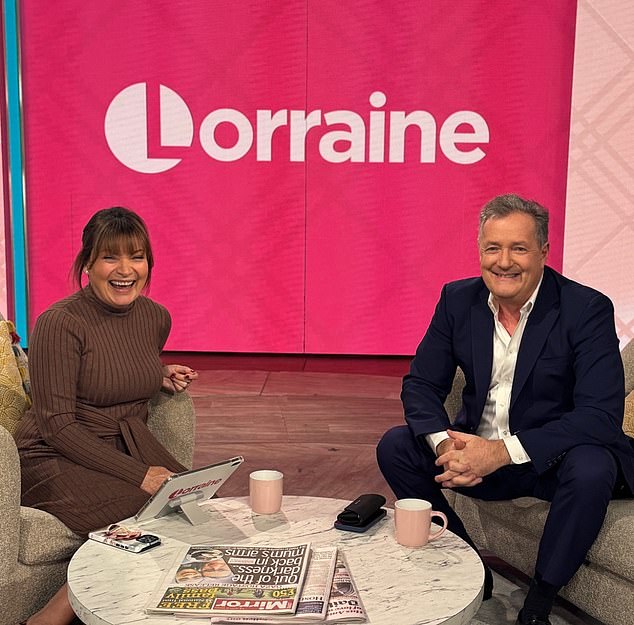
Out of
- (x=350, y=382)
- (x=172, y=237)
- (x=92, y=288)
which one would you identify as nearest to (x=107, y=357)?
(x=92, y=288)

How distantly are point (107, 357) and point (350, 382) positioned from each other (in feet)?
9.59

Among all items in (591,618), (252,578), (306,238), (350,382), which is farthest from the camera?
(306,238)

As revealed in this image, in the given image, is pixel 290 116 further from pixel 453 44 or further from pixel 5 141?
pixel 5 141

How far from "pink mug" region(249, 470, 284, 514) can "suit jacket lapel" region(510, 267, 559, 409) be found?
758 millimetres

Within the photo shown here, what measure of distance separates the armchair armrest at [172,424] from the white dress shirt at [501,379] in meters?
0.78

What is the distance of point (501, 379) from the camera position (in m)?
2.57

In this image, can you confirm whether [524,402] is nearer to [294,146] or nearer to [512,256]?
[512,256]

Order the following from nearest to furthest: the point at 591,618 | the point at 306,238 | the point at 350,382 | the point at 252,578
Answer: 1. the point at 252,578
2. the point at 591,618
3. the point at 350,382
4. the point at 306,238

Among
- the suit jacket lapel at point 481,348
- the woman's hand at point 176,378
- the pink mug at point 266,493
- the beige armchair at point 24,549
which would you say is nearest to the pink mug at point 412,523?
the pink mug at point 266,493

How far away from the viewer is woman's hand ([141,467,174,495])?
7.56ft

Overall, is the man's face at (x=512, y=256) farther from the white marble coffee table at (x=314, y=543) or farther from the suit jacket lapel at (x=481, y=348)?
the white marble coffee table at (x=314, y=543)

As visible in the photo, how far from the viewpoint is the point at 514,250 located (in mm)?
2482

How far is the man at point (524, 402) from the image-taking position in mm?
2250

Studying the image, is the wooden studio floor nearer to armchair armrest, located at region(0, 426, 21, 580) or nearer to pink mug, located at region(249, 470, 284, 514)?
pink mug, located at region(249, 470, 284, 514)
